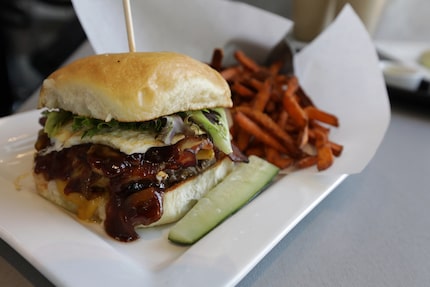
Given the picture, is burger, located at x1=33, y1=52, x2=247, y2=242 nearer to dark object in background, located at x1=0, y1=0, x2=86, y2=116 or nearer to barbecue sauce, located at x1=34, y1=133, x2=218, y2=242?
barbecue sauce, located at x1=34, y1=133, x2=218, y2=242

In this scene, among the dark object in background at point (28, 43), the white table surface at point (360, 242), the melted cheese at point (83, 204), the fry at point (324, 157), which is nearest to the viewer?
the white table surface at point (360, 242)

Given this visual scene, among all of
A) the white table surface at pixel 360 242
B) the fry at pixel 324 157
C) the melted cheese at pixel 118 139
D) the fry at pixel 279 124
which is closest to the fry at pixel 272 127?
the fry at pixel 279 124

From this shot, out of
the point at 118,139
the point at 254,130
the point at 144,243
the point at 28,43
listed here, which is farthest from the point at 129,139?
the point at 28,43

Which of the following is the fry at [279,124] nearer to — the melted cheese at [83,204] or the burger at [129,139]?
the burger at [129,139]

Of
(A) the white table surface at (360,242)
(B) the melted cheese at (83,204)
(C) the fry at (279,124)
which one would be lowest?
(A) the white table surface at (360,242)

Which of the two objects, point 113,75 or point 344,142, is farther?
point 344,142

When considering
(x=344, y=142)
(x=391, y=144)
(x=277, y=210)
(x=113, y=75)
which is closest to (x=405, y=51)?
(x=391, y=144)

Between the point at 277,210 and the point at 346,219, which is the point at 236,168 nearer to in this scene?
the point at 277,210
